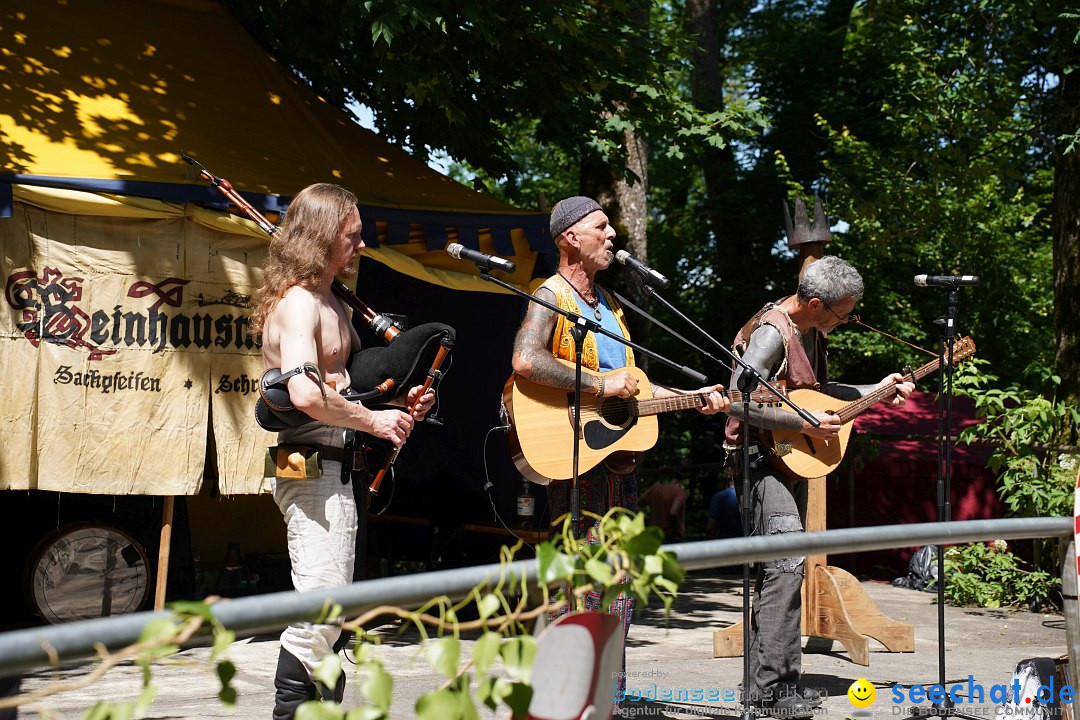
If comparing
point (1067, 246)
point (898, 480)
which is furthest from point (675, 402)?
point (898, 480)

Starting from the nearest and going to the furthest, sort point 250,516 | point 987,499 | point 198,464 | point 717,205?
point 198,464 < point 250,516 < point 987,499 < point 717,205

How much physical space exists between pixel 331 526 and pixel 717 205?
14.7 m

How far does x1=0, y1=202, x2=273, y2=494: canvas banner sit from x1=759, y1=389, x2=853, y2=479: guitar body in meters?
3.24

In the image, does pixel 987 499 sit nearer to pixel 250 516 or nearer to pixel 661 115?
pixel 661 115

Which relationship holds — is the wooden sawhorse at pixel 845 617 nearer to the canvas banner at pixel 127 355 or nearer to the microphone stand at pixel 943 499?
the microphone stand at pixel 943 499

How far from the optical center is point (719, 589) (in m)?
9.73

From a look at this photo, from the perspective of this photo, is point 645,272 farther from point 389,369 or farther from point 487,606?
Result: point 487,606

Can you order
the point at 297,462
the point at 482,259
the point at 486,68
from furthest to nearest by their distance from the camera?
the point at 486,68, the point at 482,259, the point at 297,462

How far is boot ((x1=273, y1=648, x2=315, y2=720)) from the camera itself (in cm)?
361

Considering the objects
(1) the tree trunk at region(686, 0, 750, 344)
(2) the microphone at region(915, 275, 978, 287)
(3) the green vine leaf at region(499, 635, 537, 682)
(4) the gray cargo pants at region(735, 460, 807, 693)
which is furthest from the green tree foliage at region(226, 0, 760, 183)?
(1) the tree trunk at region(686, 0, 750, 344)

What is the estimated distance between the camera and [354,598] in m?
1.77

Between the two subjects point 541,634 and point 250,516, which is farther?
point 250,516

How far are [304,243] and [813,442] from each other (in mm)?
2448

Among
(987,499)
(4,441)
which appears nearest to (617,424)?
(4,441)
